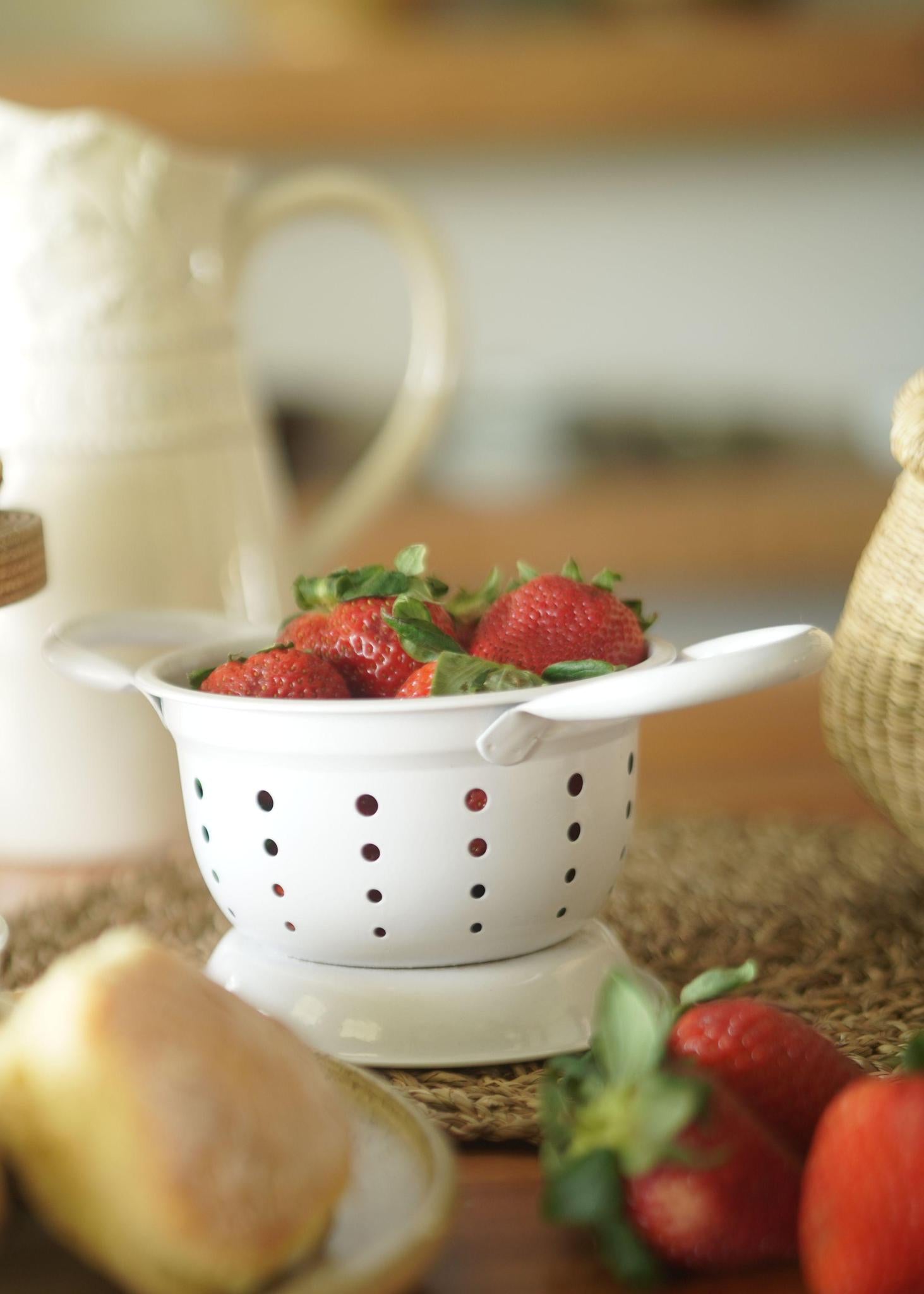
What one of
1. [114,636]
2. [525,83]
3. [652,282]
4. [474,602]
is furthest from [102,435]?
[652,282]

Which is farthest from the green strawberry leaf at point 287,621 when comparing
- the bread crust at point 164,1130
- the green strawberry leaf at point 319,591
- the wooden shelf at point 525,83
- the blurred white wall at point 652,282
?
the blurred white wall at point 652,282

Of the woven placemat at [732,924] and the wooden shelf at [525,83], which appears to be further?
the wooden shelf at [525,83]

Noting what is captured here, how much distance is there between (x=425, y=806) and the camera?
0.47m

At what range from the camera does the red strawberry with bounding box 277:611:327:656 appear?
1.70 ft

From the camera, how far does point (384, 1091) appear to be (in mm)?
402

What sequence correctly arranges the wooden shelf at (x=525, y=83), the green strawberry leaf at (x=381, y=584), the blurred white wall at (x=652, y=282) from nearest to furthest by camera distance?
the green strawberry leaf at (x=381, y=584)
the wooden shelf at (x=525, y=83)
the blurred white wall at (x=652, y=282)

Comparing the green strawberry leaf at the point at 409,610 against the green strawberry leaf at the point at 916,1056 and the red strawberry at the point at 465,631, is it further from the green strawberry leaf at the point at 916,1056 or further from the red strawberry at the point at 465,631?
the green strawberry leaf at the point at 916,1056

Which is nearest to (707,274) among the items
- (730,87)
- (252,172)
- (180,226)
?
(730,87)

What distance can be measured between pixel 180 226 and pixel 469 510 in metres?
1.18

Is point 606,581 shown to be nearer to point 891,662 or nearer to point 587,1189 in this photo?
point 891,662

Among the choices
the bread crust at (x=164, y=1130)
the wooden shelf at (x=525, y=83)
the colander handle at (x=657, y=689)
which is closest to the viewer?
the bread crust at (x=164, y=1130)

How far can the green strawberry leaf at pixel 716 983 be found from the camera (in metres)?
0.38

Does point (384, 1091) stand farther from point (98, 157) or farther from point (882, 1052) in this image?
point (98, 157)

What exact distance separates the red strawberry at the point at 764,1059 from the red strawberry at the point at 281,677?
0.53 ft
